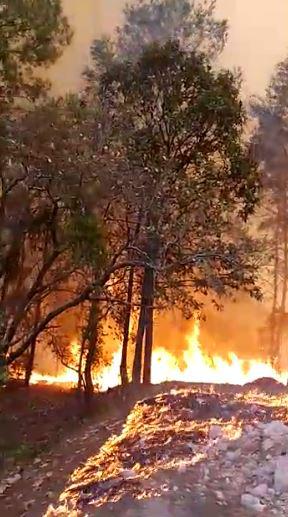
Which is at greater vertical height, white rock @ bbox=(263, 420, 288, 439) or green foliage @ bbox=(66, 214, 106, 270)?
green foliage @ bbox=(66, 214, 106, 270)

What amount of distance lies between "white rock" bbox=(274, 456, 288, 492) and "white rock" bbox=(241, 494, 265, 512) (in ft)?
1.08

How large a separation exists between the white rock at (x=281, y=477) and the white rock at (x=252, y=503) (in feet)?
1.08

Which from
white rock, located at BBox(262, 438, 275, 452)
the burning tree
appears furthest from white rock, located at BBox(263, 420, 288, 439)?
the burning tree

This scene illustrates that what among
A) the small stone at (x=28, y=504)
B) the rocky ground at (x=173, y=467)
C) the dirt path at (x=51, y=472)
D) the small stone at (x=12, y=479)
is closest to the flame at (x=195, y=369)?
the dirt path at (x=51, y=472)

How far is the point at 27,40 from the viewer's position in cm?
1405

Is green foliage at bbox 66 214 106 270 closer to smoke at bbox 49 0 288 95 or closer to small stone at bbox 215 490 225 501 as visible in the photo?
small stone at bbox 215 490 225 501

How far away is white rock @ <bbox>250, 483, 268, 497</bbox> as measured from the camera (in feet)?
26.6

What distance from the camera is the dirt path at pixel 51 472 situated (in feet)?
35.1

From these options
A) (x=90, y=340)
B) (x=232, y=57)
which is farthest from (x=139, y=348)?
(x=232, y=57)

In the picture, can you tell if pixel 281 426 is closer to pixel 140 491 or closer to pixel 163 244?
pixel 140 491

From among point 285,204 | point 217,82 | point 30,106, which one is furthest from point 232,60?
point 30,106

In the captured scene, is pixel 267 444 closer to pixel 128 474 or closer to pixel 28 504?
pixel 128 474

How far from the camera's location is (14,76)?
1425cm

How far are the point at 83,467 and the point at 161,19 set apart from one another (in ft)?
38.4
